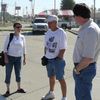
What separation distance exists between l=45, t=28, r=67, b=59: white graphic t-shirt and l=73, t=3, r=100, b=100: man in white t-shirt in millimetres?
2241

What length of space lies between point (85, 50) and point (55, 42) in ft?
8.40

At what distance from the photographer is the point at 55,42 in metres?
7.83

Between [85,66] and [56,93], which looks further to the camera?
[56,93]

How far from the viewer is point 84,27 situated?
5379 mm

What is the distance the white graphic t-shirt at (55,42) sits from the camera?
782 centimetres

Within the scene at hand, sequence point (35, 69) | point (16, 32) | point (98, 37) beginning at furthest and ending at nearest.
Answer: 1. point (35, 69)
2. point (16, 32)
3. point (98, 37)

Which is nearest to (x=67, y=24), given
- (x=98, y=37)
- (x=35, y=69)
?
(x=35, y=69)

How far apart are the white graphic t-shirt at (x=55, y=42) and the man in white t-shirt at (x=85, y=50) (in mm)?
2241

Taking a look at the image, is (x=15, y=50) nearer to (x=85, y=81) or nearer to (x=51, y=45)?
(x=51, y=45)

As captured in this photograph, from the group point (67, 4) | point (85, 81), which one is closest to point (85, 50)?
point (85, 81)

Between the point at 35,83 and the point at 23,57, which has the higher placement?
the point at 23,57

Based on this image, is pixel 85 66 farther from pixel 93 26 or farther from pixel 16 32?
pixel 16 32

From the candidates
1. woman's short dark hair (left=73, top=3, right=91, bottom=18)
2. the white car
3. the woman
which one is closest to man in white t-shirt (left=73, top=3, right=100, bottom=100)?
woman's short dark hair (left=73, top=3, right=91, bottom=18)

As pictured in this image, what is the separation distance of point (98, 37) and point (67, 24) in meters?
55.6
